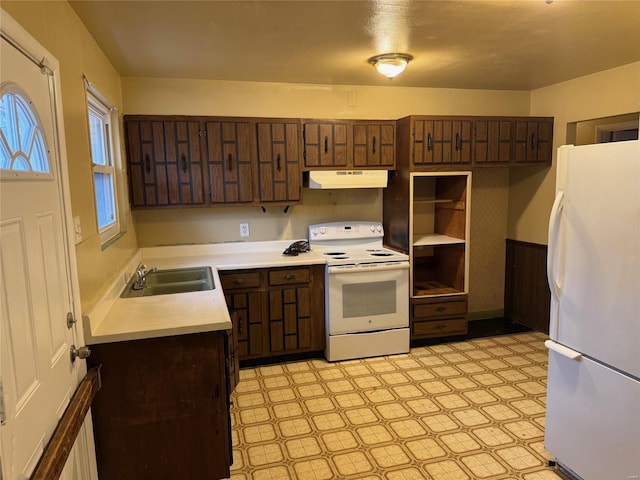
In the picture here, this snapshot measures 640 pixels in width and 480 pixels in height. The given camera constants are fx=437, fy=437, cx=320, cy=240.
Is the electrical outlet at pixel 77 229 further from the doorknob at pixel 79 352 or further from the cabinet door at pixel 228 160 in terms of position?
the cabinet door at pixel 228 160

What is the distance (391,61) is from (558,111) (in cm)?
200

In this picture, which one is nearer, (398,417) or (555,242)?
(555,242)

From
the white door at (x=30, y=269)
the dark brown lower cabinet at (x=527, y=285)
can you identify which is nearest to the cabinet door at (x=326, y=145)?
the dark brown lower cabinet at (x=527, y=285)

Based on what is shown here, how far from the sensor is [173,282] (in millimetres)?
3213

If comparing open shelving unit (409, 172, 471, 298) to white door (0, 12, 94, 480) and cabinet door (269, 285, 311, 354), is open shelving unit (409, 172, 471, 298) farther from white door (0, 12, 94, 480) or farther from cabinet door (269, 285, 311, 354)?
white door (0, 12, 94, 480)

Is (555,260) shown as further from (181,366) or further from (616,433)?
(181,366)

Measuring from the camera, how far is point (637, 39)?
9.07 ft

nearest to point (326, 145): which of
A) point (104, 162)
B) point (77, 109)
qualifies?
point (104, 162)

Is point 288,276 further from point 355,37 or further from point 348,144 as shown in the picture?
point 355,37

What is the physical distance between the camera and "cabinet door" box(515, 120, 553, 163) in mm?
4043

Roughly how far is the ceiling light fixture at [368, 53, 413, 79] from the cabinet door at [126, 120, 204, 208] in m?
1.50

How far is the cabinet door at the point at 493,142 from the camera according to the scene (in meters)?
3.94

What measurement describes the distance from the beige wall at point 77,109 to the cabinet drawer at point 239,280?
1034 mm

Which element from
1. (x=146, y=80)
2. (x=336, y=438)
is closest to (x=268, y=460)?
(x=336, y=438)
